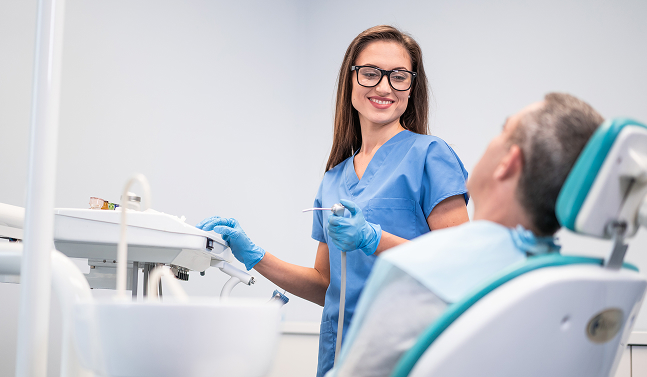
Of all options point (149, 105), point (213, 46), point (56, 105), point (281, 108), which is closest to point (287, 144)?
point (281, 108)

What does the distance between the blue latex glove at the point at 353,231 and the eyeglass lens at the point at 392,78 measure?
0.49 metres

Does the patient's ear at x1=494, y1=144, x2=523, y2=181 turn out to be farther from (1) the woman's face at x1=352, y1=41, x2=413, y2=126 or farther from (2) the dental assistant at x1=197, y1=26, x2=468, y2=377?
(1) the woman's face at x1=352, y1=41, x2=413, y2=126

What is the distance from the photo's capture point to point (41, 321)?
2.09ft

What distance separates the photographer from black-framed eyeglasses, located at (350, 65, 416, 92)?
1.59 meters

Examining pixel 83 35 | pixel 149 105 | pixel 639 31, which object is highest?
pixel 639 31

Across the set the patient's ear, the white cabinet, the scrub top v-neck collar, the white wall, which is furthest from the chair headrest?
the white wall

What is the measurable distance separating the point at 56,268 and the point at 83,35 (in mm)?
1779

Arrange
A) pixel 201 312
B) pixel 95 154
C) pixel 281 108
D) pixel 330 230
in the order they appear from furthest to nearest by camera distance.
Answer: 1. pixel 281 108
2. pixel 95 154
3. pixel 330 230
4. pixel 201 312

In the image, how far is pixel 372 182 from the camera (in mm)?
1563

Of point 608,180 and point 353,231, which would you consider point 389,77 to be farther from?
point 608,180

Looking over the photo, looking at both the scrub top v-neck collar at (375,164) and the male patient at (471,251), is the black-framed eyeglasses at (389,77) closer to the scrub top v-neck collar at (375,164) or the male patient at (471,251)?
the scrub top v-neck collar at (375,164)

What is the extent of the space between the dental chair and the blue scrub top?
0.80 m

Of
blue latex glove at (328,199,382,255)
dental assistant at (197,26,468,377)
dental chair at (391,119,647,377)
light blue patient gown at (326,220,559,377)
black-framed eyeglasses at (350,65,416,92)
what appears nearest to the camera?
dental chair at (391,119,647,377)

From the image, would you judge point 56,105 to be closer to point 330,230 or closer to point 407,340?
point 407,340
